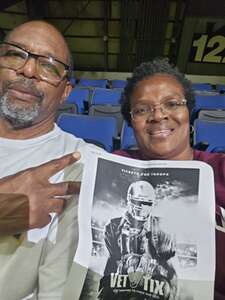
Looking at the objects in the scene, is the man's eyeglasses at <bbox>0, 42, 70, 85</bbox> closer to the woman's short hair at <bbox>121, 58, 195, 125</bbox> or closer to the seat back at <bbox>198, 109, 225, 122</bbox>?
the woman's short hair at <bbox>121, 58, 195, 125</bbox>

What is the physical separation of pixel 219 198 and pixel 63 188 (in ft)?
1.43

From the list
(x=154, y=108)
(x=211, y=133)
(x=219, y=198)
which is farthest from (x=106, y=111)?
(x=219, y=198)

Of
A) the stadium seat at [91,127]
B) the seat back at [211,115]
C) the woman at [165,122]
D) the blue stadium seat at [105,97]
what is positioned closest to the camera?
the woman at [165,122]

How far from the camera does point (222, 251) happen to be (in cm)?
78

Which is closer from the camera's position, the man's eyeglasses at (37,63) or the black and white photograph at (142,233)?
the black and white photograph at (142,233)

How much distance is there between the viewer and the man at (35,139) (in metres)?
0.88

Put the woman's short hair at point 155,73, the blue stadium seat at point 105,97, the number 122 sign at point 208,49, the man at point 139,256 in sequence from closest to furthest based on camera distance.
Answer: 1. the man at point 139,256
2. the woman's short hair at point 155,73
3. the blue stadium seat at point 105,97
4. the number 122 sign at point 208,49

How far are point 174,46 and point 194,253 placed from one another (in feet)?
31.4

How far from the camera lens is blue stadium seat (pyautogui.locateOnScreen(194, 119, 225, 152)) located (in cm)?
262

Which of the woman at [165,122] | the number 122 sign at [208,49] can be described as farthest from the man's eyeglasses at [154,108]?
the number 122 sign at [208,49]

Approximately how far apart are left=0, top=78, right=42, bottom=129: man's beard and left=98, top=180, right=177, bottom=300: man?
0.52m

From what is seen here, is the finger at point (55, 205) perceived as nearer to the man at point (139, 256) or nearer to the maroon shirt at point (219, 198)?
the man at point (139, 256)

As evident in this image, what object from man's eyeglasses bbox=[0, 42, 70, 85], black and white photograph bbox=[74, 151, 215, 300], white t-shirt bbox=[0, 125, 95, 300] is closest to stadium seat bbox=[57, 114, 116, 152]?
man's eyeglasses bbox=[0, 42, 70, 85]

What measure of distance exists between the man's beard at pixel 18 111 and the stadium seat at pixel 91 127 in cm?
141
